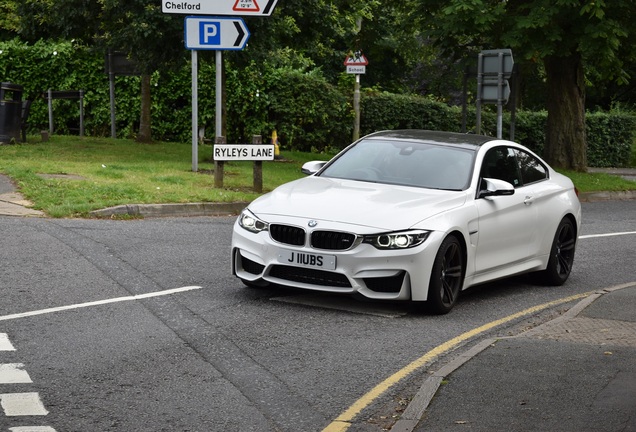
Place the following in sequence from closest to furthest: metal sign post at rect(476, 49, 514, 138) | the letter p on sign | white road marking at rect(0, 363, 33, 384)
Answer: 1. white road marking at rect(0, 363, 33, 384)
2. the letter p on sign
3. metal sign post at rect(476, 49, 514, 138)

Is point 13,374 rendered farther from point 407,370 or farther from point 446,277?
point 446,277

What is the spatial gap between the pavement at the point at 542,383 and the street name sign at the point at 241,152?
9.34 meters

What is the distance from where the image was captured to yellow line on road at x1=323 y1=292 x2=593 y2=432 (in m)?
6.46

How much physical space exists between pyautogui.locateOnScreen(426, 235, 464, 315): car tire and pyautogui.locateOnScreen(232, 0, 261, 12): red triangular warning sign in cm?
1109

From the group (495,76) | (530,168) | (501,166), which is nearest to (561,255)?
(530,168)

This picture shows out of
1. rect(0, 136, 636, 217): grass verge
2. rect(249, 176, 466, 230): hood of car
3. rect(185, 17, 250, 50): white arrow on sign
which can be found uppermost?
rect(185, 17, 250, 50): white arrow on sign

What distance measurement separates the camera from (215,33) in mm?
20047

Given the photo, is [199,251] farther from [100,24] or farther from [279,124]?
[279,124]

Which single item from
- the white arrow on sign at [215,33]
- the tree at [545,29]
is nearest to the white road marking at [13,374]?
the white arrow on sign at [215,33]

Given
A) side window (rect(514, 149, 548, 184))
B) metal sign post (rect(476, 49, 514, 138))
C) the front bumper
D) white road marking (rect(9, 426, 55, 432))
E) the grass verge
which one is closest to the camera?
white road marking (rect(9, 426, 55, 432))

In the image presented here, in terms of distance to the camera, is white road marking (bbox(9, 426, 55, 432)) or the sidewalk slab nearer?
white road marking (bbox(9, 426, 55, 432))

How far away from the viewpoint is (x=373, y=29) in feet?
107

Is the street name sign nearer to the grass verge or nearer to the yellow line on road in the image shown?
the grass verge

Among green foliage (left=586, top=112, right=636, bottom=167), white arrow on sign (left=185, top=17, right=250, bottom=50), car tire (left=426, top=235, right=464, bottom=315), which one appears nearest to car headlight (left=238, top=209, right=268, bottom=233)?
car tire (left=426, top=235, right=464, bottom=315)
